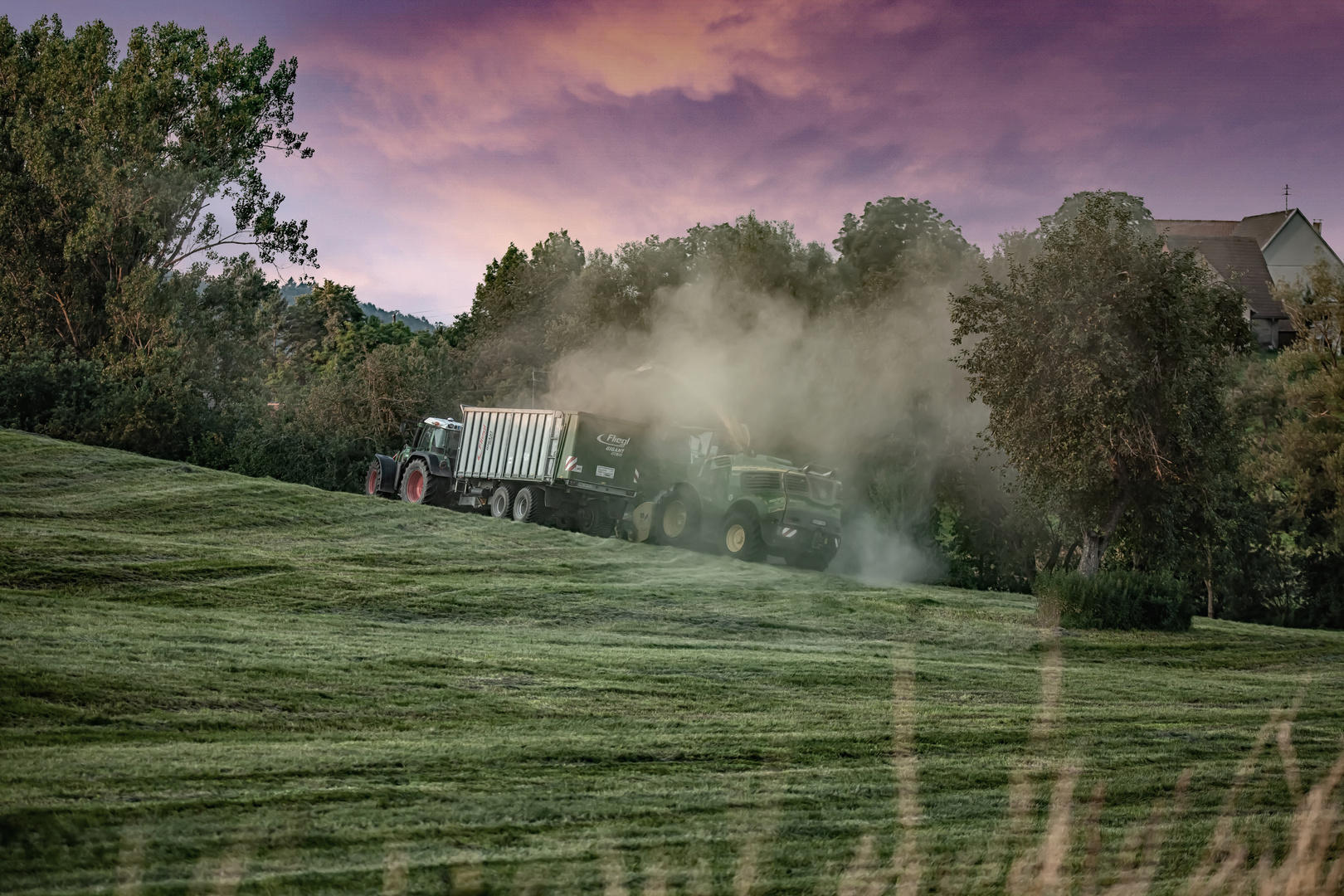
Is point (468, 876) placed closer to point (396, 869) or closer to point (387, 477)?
point (396, 869)

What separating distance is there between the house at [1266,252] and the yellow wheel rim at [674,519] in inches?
1563

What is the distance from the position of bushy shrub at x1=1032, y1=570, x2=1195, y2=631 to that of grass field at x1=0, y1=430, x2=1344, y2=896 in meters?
1.39

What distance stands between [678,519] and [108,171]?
21.8 meters

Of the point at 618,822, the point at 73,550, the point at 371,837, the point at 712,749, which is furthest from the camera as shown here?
the point at 73,550

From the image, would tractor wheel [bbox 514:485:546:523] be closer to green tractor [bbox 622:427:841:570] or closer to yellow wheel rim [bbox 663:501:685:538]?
green tractor [bbox 622:427:841:570]

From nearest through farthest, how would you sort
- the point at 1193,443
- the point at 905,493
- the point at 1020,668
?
the point at 1020,668, the point at 1193,443, the point at 905,493

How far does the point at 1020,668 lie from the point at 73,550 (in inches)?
442

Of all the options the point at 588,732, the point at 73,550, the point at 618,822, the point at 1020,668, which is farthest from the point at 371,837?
the point at 73,550

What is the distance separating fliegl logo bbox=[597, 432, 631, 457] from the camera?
23.1 m

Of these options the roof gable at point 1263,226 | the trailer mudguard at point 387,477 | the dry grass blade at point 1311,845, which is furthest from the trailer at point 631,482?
the roof gable at point 1263,226

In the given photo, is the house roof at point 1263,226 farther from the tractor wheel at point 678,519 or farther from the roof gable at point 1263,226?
the tractor wheel at point 678,519

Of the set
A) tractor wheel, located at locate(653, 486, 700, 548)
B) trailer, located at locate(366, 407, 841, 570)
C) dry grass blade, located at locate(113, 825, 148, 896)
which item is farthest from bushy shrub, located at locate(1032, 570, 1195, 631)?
dry grass blade, located at locate(113, 825, 148, 896)

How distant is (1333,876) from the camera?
4457 millimetres

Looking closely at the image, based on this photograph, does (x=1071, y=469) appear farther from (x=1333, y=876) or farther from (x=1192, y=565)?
(x=1333, y=876)
